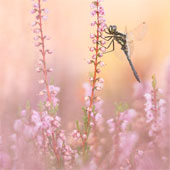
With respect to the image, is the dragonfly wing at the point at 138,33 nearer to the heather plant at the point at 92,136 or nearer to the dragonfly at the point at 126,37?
the dragonfly at the point at 126,37

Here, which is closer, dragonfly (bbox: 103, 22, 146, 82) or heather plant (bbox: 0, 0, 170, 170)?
heather plant (bbox: 0, 0, 170, 170)

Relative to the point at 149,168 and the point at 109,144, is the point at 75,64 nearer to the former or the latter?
the point at 109,144

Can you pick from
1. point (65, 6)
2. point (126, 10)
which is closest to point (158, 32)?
point (126, 10)

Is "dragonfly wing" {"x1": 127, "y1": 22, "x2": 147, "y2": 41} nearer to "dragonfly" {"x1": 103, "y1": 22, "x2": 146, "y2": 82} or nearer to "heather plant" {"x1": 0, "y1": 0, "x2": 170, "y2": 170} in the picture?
"dragonfly" {"x1": 103, "y1": 22, "x2": 146, "y2": 82}

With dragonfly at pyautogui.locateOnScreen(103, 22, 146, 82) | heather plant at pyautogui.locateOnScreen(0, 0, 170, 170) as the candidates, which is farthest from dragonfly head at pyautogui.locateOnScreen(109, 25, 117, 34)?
heather plant at pyautogui.locateOnScreen(0, 0, 170, 170)

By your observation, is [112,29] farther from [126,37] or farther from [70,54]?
[70,54]

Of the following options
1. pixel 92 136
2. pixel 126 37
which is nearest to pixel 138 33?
pixel 126 37

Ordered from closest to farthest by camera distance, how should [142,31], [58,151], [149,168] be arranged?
[149,168] < [58,151] < [142,31]
